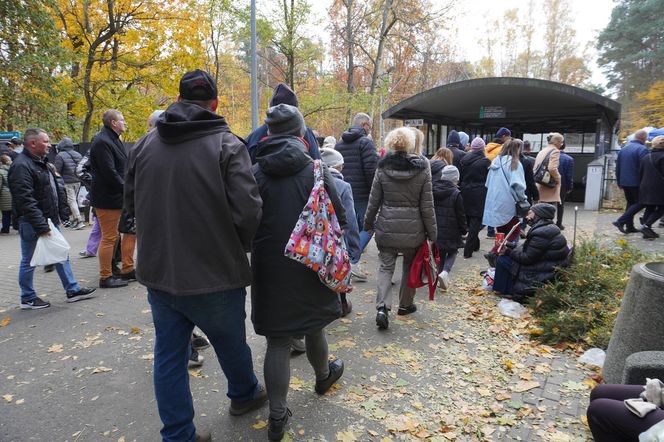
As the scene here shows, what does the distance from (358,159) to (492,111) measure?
43.5ft

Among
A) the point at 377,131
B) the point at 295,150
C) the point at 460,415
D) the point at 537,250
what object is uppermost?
the point at 377,131

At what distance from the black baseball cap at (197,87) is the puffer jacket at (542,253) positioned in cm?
398

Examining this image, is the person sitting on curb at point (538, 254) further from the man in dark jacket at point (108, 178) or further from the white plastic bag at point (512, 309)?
the man in dark jacket at point (108, 178)

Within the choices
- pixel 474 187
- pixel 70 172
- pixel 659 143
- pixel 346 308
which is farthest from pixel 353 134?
pixel 70 172

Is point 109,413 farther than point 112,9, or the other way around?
point 112,9

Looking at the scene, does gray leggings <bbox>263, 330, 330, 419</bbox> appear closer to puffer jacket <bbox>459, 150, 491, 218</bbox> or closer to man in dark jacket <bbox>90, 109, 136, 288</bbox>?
man in dark jacket <bbox>90, 109, 136, 288</bbox>

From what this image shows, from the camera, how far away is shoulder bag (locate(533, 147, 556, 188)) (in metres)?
8.23

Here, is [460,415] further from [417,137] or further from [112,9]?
[112,9]

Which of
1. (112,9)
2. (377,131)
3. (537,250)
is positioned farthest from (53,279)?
(377,131)

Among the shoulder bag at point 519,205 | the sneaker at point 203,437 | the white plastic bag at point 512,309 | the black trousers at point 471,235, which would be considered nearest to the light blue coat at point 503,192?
the shoulder bag at point 519,205

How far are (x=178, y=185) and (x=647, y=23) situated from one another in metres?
40.4

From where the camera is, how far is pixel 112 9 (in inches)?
569

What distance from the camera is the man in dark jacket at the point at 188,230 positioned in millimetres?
2338

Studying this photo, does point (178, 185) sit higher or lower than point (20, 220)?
higher
